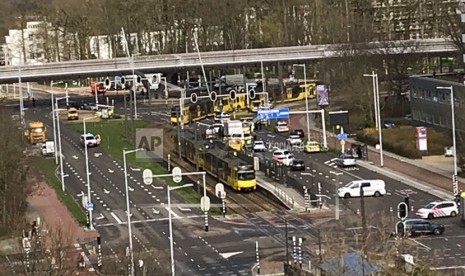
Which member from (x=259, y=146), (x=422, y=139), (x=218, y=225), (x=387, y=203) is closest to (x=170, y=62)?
(x=259, y=146)

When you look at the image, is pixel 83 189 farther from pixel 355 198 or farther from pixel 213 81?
pixel 213 81

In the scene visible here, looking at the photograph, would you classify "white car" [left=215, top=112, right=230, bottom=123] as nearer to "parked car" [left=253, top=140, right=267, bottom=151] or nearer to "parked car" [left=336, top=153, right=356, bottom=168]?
"parked car" [left=253, top=140, right=267, bottom=151]

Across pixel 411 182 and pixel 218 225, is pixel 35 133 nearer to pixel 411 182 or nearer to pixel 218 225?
pixel 411 182

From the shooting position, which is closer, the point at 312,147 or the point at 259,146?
the point at 312,147

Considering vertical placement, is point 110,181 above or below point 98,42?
below

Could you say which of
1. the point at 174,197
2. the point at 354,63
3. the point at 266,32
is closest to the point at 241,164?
the point at 174,197

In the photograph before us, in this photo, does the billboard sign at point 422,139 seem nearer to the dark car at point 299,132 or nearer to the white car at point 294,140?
the white car at point 294,140
